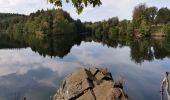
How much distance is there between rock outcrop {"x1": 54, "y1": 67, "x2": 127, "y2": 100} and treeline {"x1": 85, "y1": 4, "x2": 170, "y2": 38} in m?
91.9

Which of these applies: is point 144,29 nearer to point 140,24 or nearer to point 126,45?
point 140,24

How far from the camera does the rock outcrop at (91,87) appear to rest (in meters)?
18.6

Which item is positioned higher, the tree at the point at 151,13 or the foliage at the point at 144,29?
the tree at the point at 151,13

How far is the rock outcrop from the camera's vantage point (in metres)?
18.6

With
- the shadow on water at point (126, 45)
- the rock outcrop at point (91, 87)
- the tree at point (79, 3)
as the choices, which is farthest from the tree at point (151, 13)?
the tree at point (79, 3)

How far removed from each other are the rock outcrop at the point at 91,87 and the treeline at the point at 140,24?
91.9 m

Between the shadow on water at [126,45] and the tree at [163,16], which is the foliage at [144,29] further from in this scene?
the tree at [163,16]

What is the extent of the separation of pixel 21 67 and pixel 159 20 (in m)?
116

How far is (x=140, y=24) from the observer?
131625 millimetres

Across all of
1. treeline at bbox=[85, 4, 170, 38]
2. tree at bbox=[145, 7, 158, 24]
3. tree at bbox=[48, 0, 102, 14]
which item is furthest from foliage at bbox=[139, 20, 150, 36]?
tree at bbox=[48, 0, 102, 14]

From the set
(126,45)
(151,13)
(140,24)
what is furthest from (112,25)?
(126,45)

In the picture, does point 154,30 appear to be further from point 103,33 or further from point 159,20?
point 103,33

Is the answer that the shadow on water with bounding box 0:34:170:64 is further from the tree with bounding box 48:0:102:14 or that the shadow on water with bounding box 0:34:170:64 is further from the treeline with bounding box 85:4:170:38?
the tree with bounding box 48:0:102:14

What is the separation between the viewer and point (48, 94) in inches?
1091
